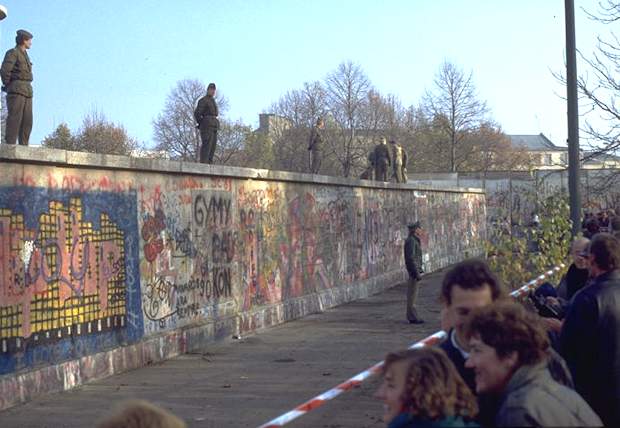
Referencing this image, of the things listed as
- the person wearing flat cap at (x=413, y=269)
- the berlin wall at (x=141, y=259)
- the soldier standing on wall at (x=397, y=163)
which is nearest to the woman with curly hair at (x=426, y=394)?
the berlin wall at (x=141, y=259)

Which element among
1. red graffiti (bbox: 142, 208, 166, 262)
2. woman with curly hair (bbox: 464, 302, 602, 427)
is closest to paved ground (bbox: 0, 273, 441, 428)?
red graffiti (bbox: 142, 208, 166, 262)

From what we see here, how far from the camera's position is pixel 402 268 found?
3181cm

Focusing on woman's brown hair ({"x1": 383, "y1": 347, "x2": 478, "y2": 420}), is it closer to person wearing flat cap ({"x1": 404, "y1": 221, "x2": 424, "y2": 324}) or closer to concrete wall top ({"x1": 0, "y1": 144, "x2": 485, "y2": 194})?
concrete wall top ({"x1": 0, "y1": 144, "x2": 485, "y2": 194})

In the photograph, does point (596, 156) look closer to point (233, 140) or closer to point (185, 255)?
point (185, 255)

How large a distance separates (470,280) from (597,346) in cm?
153

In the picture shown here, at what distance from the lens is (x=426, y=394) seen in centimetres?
319

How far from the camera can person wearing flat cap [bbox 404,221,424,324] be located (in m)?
18.5

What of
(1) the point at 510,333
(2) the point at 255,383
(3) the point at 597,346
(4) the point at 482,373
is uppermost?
(1) the point at 510,333

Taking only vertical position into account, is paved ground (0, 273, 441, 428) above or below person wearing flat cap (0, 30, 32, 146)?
below

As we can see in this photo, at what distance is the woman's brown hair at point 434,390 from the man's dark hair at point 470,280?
4.19 ft

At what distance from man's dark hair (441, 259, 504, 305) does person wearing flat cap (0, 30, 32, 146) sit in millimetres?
10566

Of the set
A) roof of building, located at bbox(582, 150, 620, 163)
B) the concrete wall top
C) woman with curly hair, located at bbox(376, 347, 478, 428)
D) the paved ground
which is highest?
roof of building, located at bbox(582, 150, 620, 163)

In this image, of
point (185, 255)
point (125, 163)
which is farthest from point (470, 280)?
point (185, 255)

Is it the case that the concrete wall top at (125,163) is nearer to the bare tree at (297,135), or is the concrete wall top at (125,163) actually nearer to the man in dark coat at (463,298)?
the man in dark coat at (463,298)
